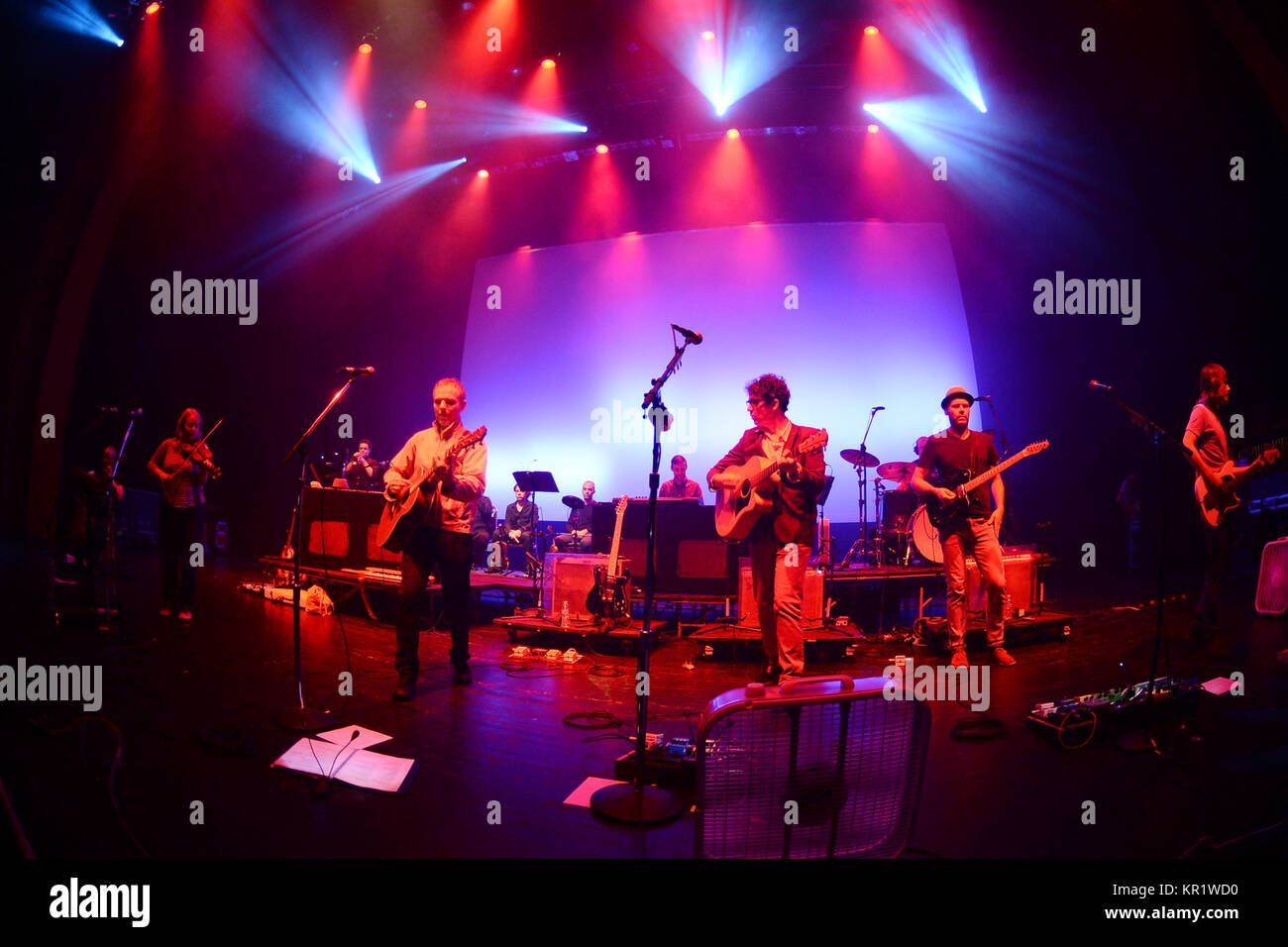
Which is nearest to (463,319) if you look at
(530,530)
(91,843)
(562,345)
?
(562,345)

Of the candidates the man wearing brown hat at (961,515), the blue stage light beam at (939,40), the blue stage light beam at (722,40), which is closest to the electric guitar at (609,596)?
the man wearing brown hat at (961,515)

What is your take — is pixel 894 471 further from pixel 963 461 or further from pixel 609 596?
pixel 609 596

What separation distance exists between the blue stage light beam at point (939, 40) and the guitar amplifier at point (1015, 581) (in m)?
7.28

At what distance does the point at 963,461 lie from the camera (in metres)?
5.30

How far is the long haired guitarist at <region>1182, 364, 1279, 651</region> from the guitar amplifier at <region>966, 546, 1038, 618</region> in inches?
66.8

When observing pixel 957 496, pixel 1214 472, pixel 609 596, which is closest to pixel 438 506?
pixel 609 596

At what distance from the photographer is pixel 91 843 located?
7.87 ft

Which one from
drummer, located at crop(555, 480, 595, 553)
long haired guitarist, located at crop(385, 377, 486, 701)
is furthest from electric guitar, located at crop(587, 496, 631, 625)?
drummer, located at crop(555, 480, 595, 553)

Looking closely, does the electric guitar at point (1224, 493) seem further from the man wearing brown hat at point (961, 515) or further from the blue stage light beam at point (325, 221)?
the blue stage light beam at point (325, 221)

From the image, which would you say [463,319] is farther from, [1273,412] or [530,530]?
[1273,412]

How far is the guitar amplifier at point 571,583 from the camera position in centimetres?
667

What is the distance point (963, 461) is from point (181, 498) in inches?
285

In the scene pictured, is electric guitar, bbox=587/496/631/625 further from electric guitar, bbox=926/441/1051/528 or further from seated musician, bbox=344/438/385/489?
seated musician, bbox=344/438/385/489
